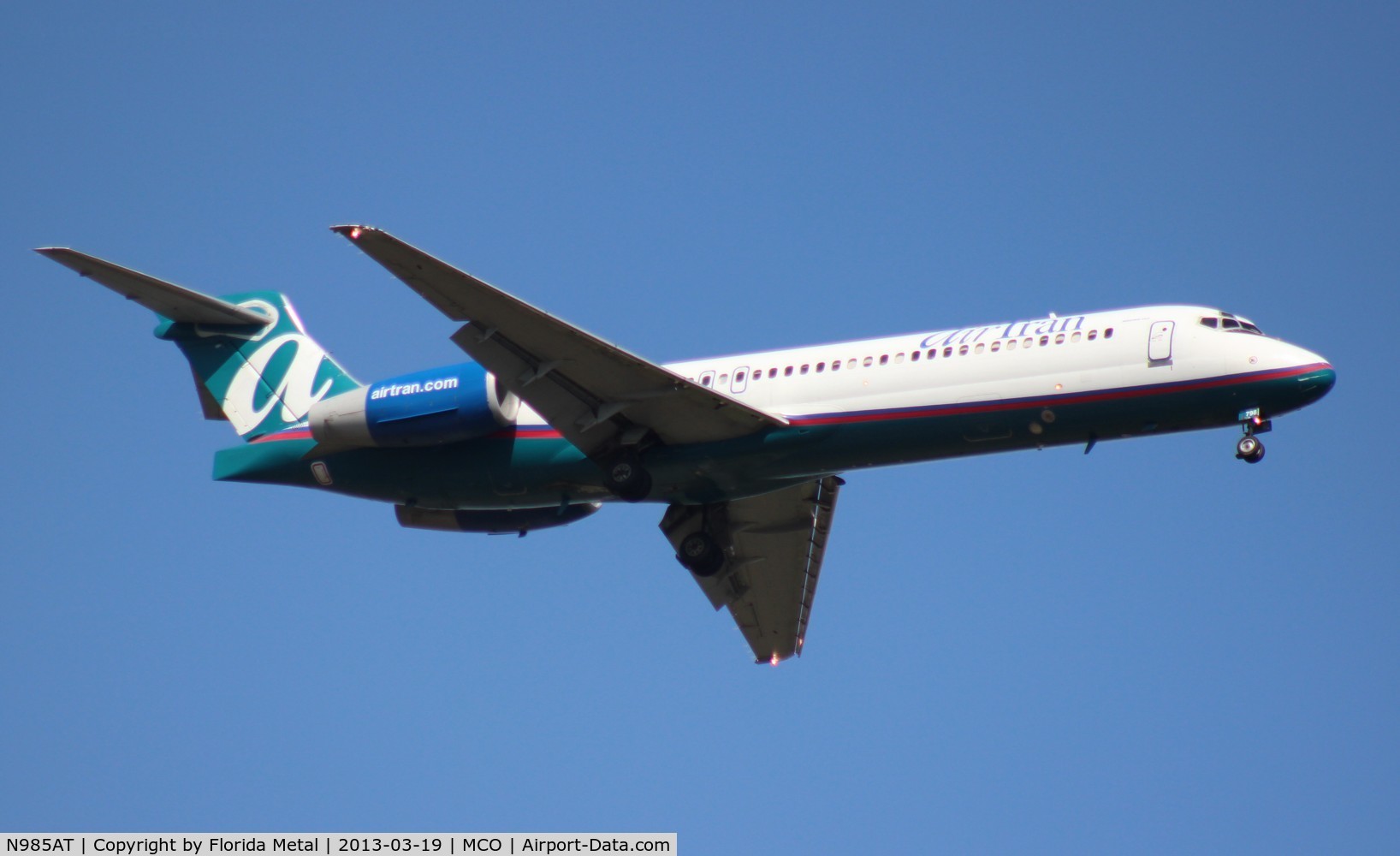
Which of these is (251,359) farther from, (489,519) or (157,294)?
(489,519)

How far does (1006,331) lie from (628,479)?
5.53 m

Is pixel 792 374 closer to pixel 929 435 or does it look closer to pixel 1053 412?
pixel 929 435

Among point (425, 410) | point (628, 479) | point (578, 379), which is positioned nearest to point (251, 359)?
point (425, 410)

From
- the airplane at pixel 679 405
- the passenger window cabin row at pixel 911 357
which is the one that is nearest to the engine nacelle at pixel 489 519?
the airplane at pixel 679 405

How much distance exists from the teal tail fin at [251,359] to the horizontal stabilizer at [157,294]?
2 centimetres

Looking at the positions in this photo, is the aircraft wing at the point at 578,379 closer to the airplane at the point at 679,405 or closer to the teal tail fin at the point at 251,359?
the airplane at the point at 679,405

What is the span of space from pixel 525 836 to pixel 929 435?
7319 mm

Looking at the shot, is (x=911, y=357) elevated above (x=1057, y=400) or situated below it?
above

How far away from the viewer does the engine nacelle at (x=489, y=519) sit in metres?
26.0

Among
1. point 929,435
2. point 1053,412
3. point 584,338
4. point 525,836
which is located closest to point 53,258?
point 584,338

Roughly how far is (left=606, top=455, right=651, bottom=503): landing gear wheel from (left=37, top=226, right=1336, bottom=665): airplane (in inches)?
1.1

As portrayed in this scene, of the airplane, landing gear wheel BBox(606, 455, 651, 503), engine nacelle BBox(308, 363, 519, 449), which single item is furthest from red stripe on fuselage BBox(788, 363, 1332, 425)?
engine nacelle BBox(308, 363, 519, 449)

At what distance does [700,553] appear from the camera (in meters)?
26.5
